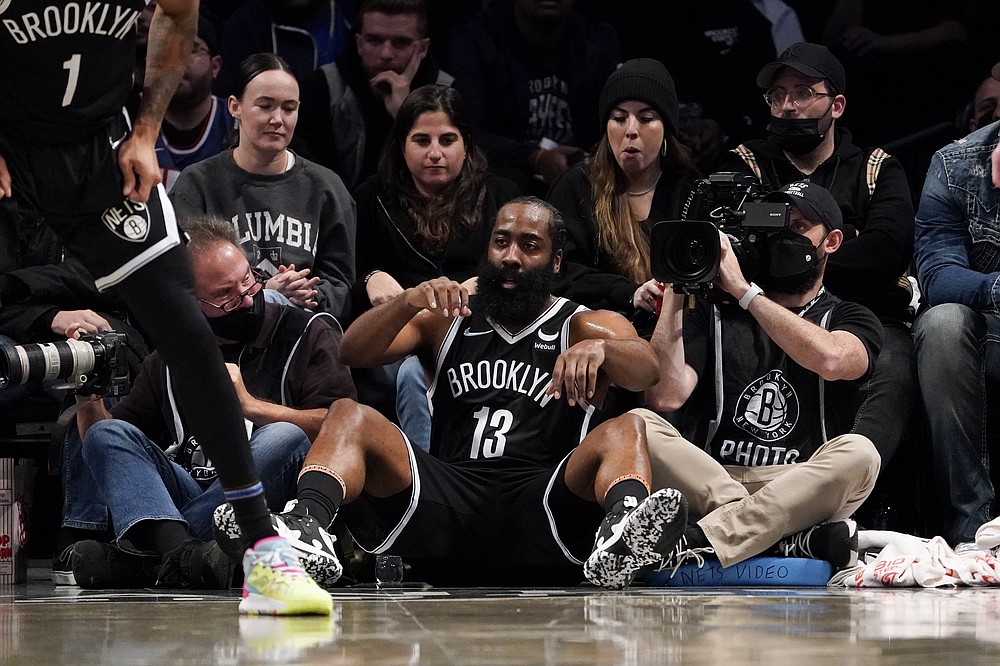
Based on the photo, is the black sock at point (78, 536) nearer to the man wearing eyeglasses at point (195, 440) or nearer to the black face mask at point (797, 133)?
the man wearing eyeglasses at point (195, 440)

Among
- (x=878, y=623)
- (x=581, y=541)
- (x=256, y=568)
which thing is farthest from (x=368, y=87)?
(x=878, y=623)

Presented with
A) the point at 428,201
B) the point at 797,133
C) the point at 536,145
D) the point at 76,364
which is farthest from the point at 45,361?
the point at 797,133

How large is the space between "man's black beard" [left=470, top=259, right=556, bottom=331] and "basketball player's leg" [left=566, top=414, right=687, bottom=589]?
0.46 metres

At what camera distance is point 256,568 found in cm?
224

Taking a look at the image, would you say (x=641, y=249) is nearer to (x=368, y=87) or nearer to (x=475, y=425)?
(x=475, y=425)

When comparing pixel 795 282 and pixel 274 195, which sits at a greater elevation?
pixel 274 195

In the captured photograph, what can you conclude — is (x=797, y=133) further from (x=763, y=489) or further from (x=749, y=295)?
(x=763, y=489)

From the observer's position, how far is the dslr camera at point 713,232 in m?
3.40

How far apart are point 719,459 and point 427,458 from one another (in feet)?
2.58

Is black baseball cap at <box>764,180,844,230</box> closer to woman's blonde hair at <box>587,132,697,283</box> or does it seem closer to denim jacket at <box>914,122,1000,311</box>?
denim jacket at <box>914,122,1000,311</box>

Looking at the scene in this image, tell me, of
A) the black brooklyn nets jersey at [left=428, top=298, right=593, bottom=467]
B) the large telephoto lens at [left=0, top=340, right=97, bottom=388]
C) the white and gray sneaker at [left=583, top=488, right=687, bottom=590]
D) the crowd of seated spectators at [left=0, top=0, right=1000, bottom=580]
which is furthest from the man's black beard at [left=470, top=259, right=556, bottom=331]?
the large telephoto lens at [left=0, top=340, right=97, bottom=388]

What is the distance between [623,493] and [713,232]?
2.63ft

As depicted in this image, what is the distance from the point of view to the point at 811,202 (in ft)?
11.9

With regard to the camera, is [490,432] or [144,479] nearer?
[144,479]
